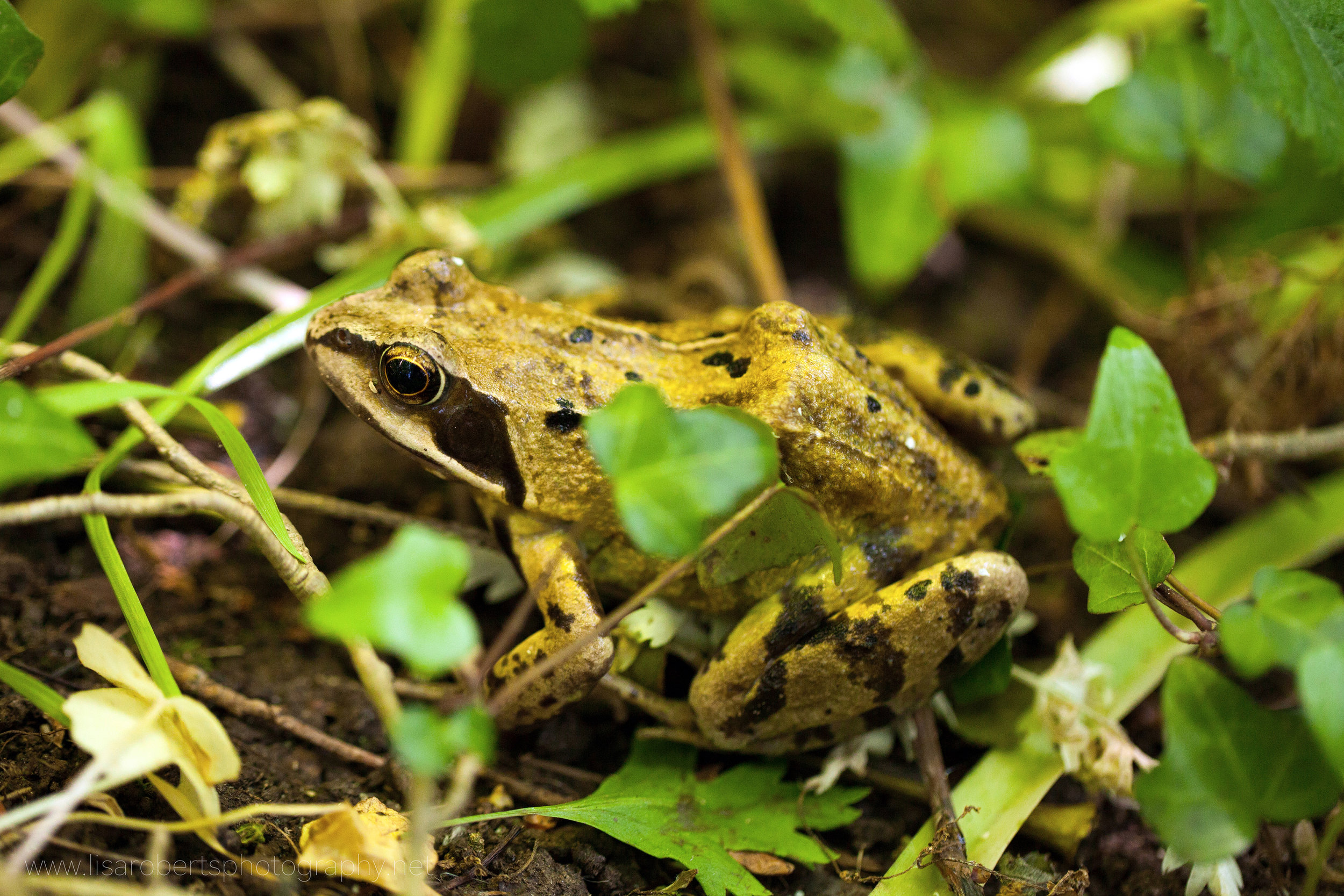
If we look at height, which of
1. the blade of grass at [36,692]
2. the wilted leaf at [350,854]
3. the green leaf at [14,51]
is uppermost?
the green leaf at [14,51]

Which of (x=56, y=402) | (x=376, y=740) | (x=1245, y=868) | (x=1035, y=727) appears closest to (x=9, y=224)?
(x=56, y=402)

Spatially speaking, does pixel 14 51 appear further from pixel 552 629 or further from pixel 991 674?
pixel 991 674

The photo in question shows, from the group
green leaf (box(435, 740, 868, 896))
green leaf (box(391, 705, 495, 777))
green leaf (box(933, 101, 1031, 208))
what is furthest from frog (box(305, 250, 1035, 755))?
green leaf (box(933, 101, 1031, 208))

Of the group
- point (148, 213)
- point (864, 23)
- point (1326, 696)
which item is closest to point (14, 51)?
point (148, 213)

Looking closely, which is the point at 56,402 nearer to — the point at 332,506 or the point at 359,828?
the point at 332,506

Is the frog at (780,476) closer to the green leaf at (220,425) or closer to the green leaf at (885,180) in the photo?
the green leaf at (220,425)

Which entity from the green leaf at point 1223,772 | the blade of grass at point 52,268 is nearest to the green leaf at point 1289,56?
the green leaf at point 1223,772

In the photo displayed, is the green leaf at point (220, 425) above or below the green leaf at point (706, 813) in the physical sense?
above
